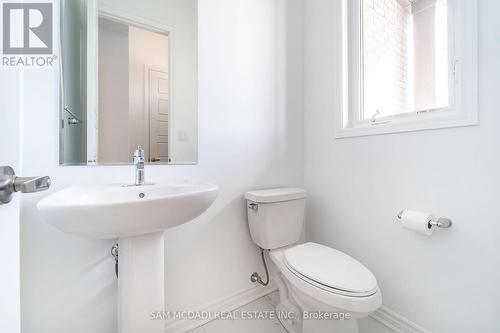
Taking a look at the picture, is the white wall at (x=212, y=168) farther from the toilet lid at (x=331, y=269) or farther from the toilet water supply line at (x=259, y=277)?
the toilet lid at (x=331, y=269)

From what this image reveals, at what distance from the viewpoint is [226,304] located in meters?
1.34

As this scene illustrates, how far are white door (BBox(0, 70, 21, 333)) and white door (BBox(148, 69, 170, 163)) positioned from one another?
0.69 m

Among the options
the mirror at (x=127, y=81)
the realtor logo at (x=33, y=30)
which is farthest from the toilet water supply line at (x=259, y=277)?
the realtor logo at (x=33, y=30)

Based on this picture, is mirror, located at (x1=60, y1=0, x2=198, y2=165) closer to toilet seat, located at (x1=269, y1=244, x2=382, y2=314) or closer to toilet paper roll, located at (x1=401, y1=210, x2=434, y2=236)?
toilet seat, located at (x1=269, y1=244, x2=382, y2=314)

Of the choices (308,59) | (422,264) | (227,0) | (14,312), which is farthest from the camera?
(308,59)

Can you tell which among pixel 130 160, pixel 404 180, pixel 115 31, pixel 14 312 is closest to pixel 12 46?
A: pixel 115 31

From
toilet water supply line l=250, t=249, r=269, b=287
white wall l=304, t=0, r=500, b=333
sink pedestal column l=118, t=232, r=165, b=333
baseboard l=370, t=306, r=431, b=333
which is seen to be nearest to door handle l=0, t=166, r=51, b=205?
sink pedestal column l=118, t=232, r=165, b=333

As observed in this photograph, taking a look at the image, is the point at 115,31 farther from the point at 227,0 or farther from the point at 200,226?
the point at 200,226

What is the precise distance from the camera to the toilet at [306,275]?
0.85m

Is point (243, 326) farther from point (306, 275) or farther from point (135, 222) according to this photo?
point (135, 222)

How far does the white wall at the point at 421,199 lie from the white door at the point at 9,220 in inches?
56.7

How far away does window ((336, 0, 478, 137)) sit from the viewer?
96cm

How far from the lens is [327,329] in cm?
101

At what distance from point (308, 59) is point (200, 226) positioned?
1.43 meters
